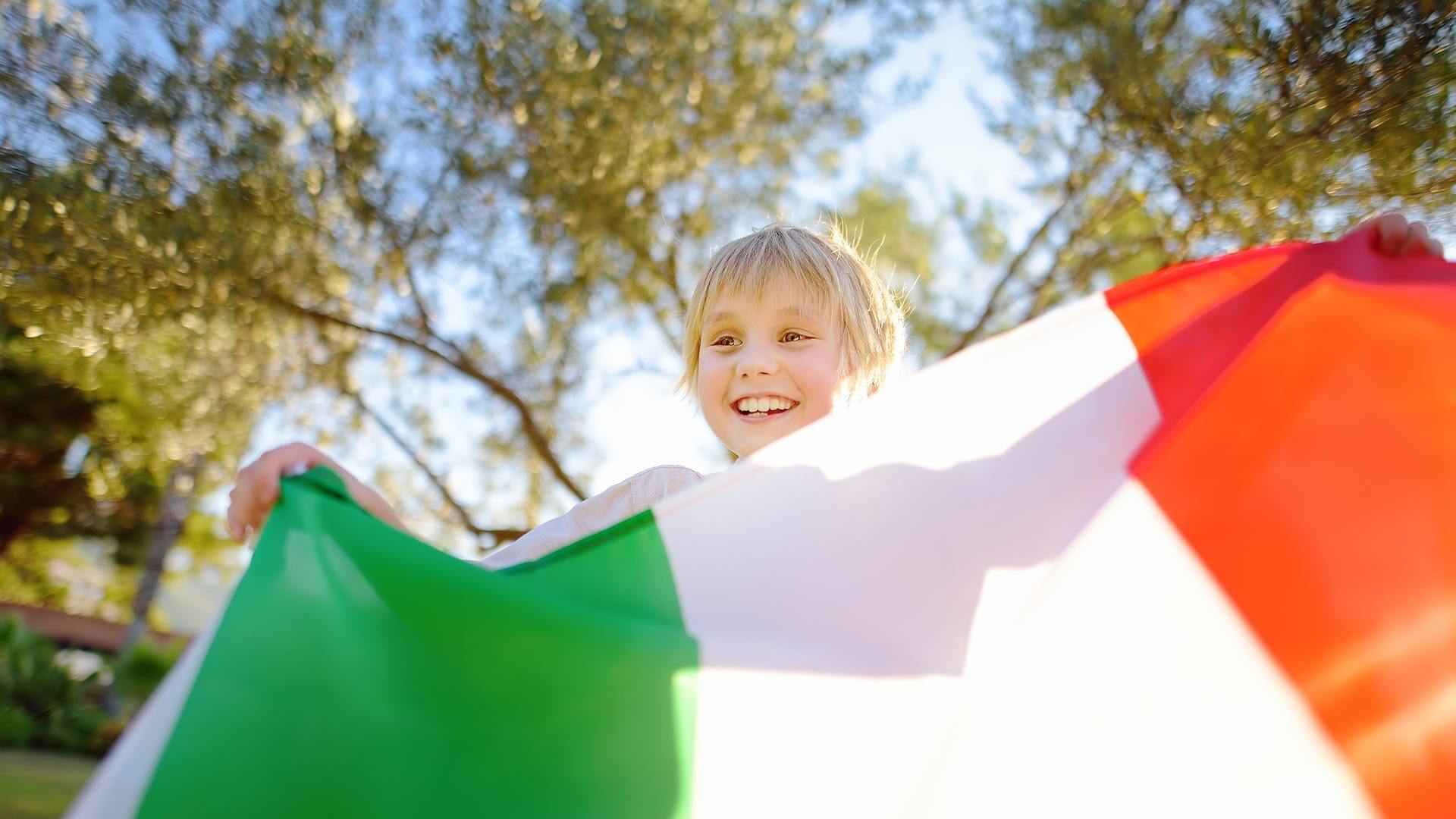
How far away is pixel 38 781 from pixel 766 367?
29.1ft

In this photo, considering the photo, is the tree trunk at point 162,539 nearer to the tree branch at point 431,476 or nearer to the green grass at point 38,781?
the green grass at point 38,781

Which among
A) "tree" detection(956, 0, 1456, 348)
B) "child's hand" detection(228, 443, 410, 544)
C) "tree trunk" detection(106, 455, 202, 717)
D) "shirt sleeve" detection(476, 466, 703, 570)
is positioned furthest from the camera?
"tree trunk" detection(106, 455, 202, 717)

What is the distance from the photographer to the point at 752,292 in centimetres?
278

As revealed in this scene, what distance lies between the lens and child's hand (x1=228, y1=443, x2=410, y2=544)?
1646 mm

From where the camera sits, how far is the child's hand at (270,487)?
165 centimetres

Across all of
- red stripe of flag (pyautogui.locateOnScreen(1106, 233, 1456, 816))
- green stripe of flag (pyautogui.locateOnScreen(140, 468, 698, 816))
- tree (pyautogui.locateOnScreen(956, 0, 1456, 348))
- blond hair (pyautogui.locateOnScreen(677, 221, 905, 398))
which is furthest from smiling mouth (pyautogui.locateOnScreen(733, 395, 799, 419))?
tree (pyautogui.locateOnScreen(956, 0, 1456, 348))

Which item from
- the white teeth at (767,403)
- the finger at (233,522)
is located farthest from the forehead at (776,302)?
the finger at (233,522)

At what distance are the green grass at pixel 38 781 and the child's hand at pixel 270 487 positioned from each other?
243 inches

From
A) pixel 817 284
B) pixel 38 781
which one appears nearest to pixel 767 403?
pixel 817 284

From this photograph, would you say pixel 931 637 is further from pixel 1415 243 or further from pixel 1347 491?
pixel 1415 243

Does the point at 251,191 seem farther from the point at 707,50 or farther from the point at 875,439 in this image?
the point at 875,439

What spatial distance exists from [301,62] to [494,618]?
598 centimetres

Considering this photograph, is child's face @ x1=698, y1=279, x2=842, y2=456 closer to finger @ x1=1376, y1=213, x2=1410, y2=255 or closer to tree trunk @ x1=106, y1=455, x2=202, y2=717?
finger @ x1=1376, y1=213, x2=1410, y2=255

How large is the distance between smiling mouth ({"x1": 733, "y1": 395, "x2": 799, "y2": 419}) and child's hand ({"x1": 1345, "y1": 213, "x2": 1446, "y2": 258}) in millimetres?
1330
